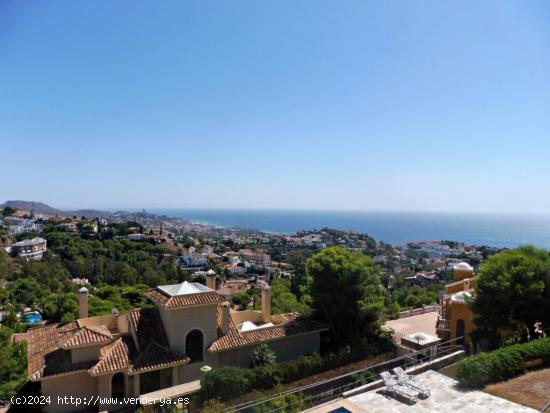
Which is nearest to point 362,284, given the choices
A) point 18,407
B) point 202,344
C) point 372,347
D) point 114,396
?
point 372,347

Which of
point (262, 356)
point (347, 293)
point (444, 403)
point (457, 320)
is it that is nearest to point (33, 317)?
point (262, 356)

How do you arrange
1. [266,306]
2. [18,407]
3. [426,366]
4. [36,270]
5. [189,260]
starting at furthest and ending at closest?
1. [189,260]
2. [36,270]
3. [266,306]
4. [18,407]
5. [426,366]

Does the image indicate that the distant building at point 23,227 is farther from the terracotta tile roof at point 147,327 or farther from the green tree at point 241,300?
the terracotta tile roof at point 147,327

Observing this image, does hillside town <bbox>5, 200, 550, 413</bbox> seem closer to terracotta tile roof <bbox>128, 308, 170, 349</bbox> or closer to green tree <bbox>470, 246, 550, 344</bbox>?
terracotta tile roof <bbox>128, 308, 170, 349</bbox>

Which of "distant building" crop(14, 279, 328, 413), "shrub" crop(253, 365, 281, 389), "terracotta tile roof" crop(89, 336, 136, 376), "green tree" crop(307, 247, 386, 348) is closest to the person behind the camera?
"shrub" crop(253, 365, 281, 389)

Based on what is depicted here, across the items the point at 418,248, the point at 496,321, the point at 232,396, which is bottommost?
the point at 418,248

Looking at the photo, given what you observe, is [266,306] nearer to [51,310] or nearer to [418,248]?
[51,310]

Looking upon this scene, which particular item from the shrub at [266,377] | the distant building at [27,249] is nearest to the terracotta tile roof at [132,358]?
the shrub at [266,377]

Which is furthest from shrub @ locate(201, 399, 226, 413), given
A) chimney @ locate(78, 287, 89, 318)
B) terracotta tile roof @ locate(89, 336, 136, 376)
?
chimney @ locate(78, 287, 89, 318)
